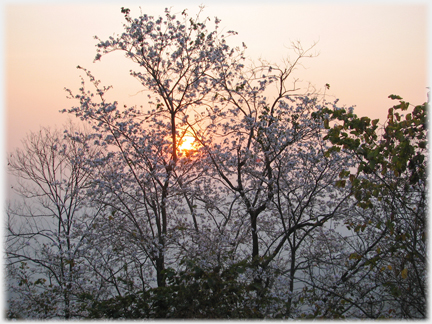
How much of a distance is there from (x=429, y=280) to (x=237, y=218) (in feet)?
16.2

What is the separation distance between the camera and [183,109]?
353 inches

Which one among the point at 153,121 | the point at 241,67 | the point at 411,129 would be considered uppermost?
the point at 241,67

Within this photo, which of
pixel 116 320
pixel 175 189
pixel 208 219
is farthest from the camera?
pixel 208 219

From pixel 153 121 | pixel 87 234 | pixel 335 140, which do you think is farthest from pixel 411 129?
pixel 87 234

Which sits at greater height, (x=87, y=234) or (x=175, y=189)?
(x=175, y=189)

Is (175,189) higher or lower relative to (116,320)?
higher

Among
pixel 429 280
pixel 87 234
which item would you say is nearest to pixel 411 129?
pixel 429 280

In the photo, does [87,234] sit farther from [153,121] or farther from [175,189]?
[153,121]

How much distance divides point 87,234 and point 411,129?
23.0ft

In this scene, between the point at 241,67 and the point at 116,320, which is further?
the point at 241,67

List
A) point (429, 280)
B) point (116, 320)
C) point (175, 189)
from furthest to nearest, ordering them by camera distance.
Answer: point (175, 189), point (116, 320), point (429, 280)

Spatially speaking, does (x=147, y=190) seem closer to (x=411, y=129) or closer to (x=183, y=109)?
(x=183, y=109)

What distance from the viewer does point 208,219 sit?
29.0 feet

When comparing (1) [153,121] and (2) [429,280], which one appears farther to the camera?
(1) [153,121]
